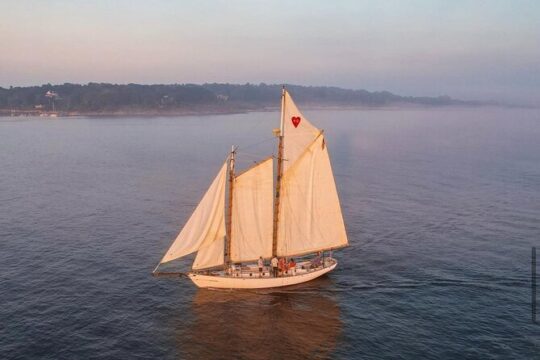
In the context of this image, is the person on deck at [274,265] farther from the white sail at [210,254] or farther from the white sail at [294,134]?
the white sail at [294,134]

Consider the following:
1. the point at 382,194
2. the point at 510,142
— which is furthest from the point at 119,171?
the point at 510,142

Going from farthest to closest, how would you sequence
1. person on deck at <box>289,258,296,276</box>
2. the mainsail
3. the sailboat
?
person on deck at <box>289,258,296,276</box>
the mainsail
the sailboat

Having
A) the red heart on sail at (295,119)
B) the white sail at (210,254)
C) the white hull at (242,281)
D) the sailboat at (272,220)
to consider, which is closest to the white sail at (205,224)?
the sailboat at (272,220)

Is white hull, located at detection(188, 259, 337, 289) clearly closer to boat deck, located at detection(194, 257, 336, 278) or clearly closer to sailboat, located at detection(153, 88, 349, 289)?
sailboat, located at detection(153, 88, 349, 289)

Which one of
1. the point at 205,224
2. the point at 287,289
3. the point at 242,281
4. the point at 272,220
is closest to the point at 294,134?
the point at 272,220

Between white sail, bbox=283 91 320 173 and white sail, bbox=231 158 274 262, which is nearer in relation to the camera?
white sail, bbox=283 91 320 173

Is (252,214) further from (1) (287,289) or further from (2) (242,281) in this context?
(1) (287,289)

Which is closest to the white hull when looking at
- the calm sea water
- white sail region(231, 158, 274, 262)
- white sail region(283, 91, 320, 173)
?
the calm sea water
